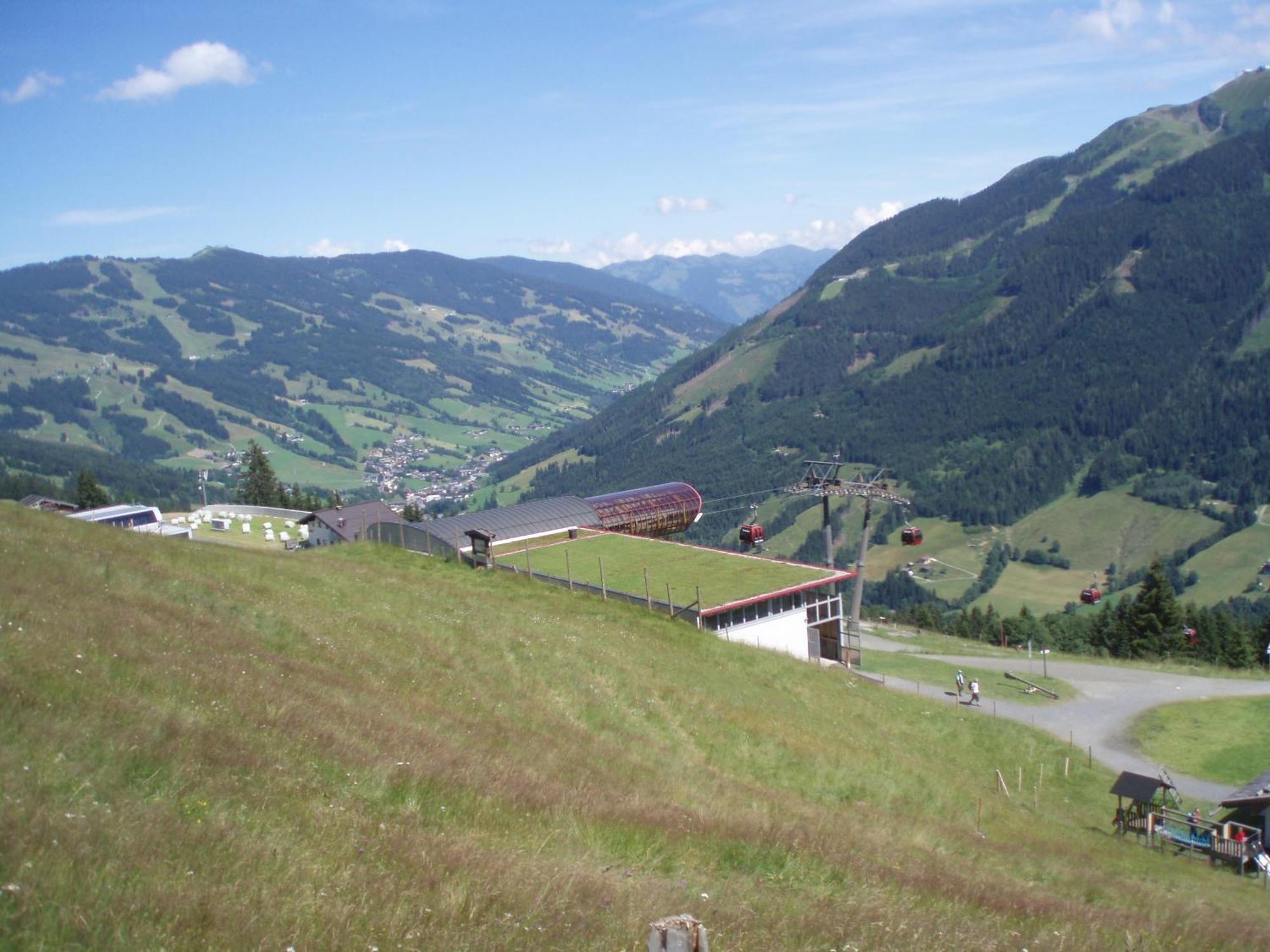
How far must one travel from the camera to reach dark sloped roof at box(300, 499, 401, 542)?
205 feet

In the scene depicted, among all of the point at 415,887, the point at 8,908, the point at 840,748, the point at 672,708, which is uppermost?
the point at 8,908

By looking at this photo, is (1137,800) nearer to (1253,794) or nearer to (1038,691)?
(1253,794)

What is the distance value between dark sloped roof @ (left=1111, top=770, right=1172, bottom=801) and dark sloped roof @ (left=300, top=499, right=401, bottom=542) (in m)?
45.1

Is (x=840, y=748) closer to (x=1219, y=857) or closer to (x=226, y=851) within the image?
(x=1219, y=857)

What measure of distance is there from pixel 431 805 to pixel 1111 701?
44.2 m

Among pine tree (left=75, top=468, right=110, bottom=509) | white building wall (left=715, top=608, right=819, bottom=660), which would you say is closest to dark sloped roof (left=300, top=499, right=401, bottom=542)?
white building wall (left=715, top=608, right=819, bottom=660)

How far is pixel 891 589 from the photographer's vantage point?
173 metres

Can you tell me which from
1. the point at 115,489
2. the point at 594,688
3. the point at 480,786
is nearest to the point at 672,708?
the point at 594,688

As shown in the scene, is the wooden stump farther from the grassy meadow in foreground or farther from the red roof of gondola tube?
the red roof of gondola tube

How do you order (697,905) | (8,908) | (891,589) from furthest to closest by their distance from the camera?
1. (891,589)
2. (697,905)
3. (8,908)

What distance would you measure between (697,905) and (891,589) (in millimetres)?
169922

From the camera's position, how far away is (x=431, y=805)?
11773 mm

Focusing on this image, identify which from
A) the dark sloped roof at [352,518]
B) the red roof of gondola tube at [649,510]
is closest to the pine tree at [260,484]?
the dark sloped roof at [352,518]

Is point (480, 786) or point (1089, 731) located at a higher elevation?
point (480, 786)
